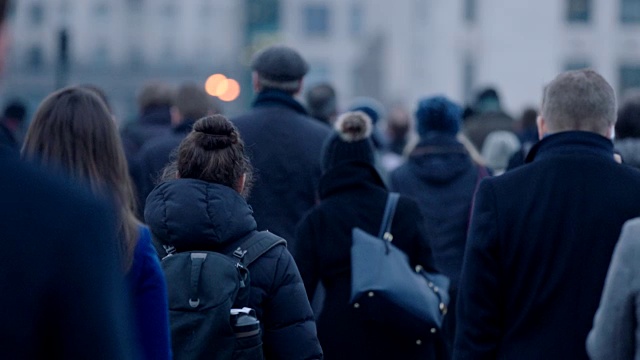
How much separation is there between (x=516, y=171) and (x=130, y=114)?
333 feet

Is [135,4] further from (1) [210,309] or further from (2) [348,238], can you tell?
(1) [210,309]

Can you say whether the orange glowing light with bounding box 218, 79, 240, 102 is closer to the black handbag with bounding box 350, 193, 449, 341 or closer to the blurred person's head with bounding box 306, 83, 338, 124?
the blurred person's head with bounding box 306, 83, 338, 124

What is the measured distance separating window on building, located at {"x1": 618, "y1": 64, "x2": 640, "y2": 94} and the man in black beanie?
45113 millimetres

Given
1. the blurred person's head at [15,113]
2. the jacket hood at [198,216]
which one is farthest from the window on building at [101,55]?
the jacket hood at [198,216]

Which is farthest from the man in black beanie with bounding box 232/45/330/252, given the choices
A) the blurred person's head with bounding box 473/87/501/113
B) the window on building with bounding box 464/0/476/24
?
the window on building with bounding box 464/0/476/24

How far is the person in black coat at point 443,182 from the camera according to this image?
26.8 ft

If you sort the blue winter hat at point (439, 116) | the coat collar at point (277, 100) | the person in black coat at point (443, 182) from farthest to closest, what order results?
the blue winter hat at point (439, 116)
the person in black coat at point (443, 182)
the coat collar at point (277, 100)

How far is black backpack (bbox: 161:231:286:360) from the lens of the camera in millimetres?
4660

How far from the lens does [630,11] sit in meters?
51.6

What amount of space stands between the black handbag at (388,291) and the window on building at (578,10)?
1801 inches

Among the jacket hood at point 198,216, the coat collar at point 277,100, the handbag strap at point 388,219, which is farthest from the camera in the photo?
the coat collar at point 277,100

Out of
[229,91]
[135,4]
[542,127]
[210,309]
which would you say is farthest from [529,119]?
[135,4]

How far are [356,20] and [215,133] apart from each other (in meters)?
109

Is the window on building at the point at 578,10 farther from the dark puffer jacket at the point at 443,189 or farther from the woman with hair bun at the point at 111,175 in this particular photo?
the woman with hair bun at the point at 111,175
